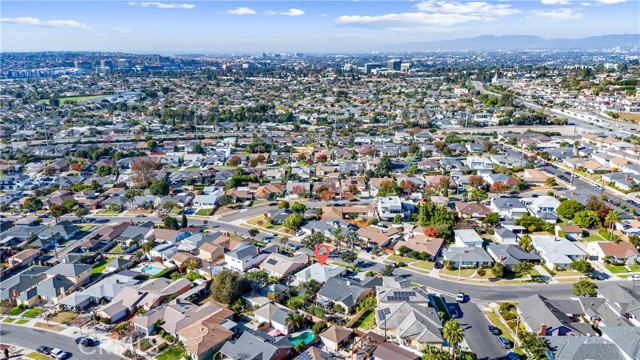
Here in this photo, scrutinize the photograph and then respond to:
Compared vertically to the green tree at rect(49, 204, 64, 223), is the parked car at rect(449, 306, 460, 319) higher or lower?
lower

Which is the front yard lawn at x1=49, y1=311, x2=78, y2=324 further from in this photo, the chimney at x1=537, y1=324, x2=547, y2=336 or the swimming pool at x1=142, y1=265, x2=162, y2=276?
the chimney at x1=537, y1=324, x2=547, y2=336

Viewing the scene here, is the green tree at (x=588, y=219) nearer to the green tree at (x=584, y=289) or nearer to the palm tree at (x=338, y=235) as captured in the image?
the green tree at (x=584, y=289)

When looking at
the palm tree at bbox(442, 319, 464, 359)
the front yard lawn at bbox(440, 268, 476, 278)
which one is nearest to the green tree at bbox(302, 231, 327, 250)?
the front yard lawn at bbox(440, 268, 476, 278)

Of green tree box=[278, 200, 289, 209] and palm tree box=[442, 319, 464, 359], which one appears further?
green tree box=[278, 200, 289, 209]

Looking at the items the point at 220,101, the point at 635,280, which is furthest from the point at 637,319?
the point at 220,101

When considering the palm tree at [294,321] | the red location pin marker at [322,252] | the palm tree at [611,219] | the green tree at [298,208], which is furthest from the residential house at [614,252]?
the green tree at [298,208]

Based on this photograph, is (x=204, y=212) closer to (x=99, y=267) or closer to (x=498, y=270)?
(x=99, y=267)

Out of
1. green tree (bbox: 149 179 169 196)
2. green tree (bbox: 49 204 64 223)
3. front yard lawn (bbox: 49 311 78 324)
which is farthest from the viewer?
green tree (bbox: 149 179 169 196)
